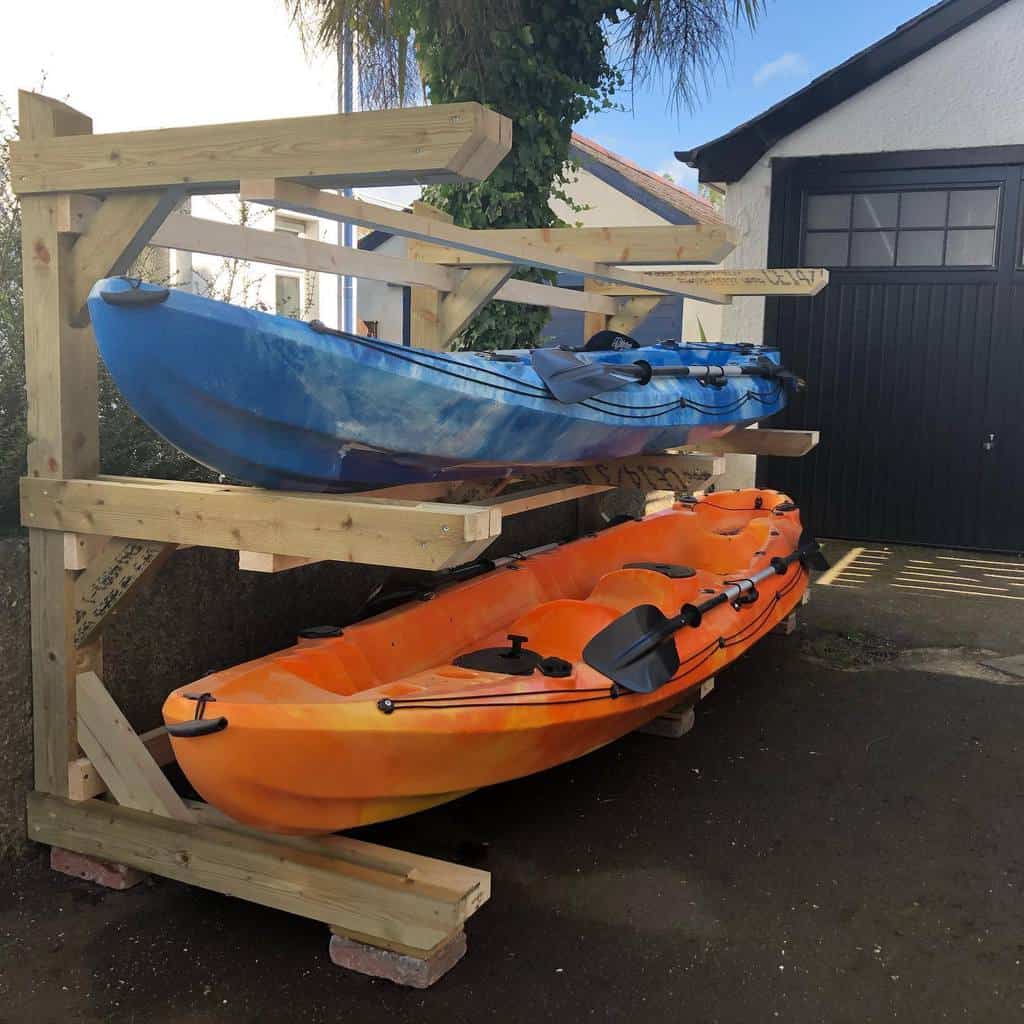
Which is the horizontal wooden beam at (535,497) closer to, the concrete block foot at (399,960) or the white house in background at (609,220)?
the concrete block foot at (399,960)

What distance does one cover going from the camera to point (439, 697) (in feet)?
9.56

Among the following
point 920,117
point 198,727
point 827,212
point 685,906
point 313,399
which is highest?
point 920,117

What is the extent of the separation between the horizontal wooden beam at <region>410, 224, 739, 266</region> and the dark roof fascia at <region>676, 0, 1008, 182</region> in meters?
4.21

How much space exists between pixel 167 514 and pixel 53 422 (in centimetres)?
51

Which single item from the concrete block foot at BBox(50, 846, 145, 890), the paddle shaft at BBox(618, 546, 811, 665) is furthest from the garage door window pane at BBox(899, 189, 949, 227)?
the concrete block foot at BBox(50, 846, 145, 890)

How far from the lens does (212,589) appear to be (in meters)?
3.69

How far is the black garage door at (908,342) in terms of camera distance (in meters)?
8.36

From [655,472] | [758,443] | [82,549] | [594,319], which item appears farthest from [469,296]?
[82,549]

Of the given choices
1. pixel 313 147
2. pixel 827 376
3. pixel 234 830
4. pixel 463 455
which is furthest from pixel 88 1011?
pixel 827 376

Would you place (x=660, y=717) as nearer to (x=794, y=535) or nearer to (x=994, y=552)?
(x=794, y=535)

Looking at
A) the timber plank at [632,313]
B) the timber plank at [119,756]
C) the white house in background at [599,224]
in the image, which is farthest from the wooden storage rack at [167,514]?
the white house in background at [599,224]

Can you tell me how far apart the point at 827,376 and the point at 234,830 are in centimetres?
711

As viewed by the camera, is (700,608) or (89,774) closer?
(89,774)

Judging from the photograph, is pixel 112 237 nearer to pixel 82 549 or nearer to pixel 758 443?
pixel 82 549
